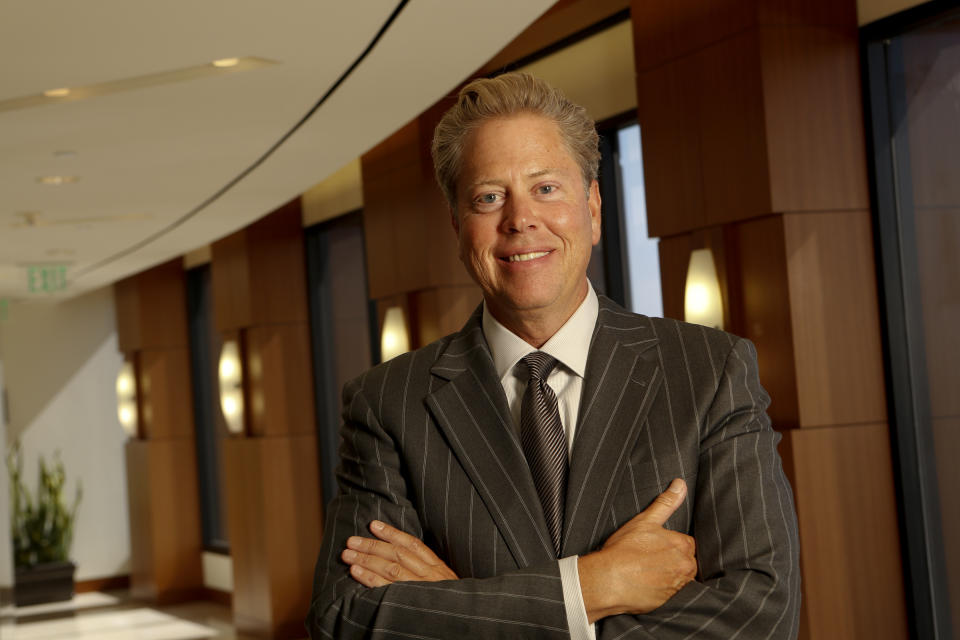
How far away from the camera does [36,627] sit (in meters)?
11.8

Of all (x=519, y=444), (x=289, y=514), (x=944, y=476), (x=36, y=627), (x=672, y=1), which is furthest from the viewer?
(x=36, y=627)

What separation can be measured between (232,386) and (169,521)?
3166 millimetres

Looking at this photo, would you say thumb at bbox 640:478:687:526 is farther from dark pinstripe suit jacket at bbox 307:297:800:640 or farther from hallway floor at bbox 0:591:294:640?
hallway floor at bbox 0:591:294:640

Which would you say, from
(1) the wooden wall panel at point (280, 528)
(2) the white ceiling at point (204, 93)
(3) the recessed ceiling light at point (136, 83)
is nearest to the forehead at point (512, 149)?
(2) the white ceiling at point (204, 93)

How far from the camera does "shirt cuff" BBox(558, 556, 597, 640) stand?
1.50 metres

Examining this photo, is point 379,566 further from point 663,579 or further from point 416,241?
point 416,241

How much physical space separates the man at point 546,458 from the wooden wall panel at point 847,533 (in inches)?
121

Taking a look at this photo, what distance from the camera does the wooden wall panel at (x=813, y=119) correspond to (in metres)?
4.55

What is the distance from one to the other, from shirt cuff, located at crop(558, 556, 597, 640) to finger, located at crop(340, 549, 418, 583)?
0.23m

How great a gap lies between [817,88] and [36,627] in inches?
406

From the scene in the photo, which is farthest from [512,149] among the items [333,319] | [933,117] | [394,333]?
[333,319]

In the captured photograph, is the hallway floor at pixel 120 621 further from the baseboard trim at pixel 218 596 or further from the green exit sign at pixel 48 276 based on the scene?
the green exit sign at pixel 48 276

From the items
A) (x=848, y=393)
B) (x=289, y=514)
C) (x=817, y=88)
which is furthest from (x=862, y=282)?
(x=289, y=514)

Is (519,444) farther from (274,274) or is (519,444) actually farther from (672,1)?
(274,274)
